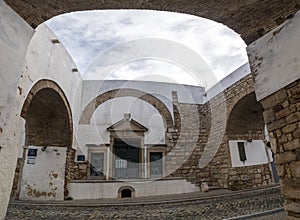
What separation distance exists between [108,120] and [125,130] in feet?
2.89

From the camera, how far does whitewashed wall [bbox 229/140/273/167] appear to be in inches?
291

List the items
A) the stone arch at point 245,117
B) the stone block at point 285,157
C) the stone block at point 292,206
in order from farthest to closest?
the stone arch at point 245,117
the stone block at point 285,157
the stone block at point 292,206

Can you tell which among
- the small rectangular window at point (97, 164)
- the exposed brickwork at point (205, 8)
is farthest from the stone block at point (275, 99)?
the small rectangular window at point (97, 164)

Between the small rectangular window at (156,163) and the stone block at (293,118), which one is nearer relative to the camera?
the stone block at (293,118)

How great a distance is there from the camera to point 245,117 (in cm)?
767

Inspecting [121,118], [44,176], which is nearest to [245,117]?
[121,118]

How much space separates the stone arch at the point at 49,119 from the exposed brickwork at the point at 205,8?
3.55 m

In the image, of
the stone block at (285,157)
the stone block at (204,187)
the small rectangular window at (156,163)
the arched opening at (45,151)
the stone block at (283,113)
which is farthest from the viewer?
the small rectangular window at (156,163)

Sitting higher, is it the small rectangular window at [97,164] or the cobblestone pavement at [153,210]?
the small rectangular window at [97,164]

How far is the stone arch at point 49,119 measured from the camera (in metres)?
5.82

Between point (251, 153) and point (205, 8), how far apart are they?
6.80 m

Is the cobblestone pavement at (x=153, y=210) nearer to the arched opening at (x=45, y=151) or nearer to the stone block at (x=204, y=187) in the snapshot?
the arched opening at (x=45, y=151)

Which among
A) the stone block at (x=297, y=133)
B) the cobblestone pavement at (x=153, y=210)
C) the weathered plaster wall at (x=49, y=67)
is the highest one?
the weathered plaster wall at (x=49, y=67)

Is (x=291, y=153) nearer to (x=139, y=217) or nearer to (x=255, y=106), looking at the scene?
(x=139, y=217)
